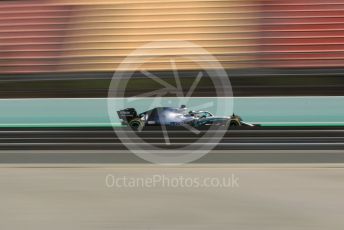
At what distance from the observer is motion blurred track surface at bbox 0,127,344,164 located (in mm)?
5809

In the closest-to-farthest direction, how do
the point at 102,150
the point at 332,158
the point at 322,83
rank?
the point at 332,158
the point at 102,150
the point at 322,83

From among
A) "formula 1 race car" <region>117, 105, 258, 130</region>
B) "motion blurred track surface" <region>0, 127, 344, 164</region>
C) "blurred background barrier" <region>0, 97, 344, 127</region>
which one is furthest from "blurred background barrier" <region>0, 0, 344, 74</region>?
"motion blurred track surface" <region>0, 127, 344, 164</region>

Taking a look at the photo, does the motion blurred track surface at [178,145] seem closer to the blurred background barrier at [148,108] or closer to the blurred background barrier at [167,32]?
the blurred background barrier at [148,108]

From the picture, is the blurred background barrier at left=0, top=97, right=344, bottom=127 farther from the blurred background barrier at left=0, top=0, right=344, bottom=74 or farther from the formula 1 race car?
the blurred background barrier at left=0, top=0, right=344, bottom=74

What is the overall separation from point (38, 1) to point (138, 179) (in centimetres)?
564

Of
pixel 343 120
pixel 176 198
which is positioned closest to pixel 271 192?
pixel 176 198

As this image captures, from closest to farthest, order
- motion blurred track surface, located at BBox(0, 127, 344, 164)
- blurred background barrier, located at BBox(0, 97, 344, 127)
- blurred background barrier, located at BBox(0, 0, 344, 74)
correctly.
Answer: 1. motion blurred track surface, located at BBox(0, 127, 344, 164)
2. blurred background barrier, located at BBox(0, 97, 344, 127)
3. blurred background barrier, located at BBox(0, 0, 344, 74)

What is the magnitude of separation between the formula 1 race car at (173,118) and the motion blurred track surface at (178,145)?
181 millimetres

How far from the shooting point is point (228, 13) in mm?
8539

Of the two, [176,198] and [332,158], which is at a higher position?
[332,158]

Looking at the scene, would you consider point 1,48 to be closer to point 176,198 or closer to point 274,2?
point 274,2

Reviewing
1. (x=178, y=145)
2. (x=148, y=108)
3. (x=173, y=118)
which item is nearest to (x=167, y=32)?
(x=148, y=108)

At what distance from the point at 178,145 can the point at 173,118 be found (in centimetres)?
57

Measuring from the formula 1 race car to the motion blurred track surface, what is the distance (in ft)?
0.59
